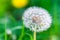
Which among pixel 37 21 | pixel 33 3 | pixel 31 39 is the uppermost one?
pixel 33 3

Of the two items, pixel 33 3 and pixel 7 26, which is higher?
pixel 33 3

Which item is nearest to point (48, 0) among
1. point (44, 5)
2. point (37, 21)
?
point (44, 5)

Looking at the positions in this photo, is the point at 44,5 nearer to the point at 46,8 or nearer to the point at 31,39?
the point at 46,8
